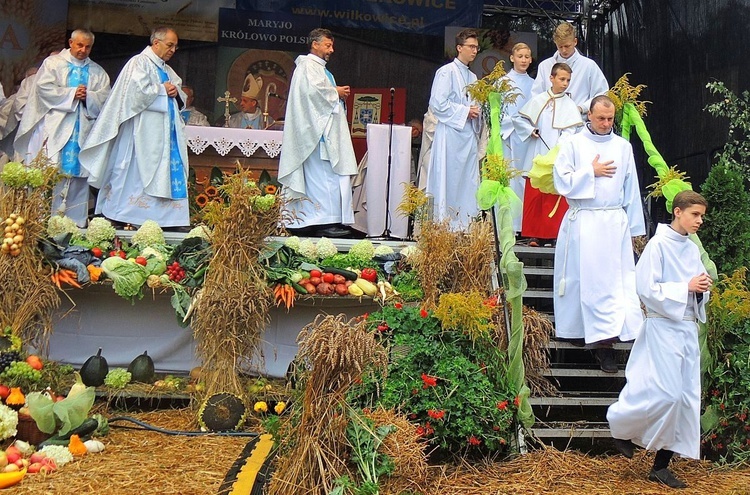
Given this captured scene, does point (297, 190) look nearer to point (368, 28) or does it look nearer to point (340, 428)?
point (340, 428)

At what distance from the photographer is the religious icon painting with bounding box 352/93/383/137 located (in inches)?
535

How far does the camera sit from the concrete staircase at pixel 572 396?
617 cm

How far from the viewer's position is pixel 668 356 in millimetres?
5344

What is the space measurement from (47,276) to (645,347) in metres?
4.37

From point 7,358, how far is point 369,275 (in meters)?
2.83

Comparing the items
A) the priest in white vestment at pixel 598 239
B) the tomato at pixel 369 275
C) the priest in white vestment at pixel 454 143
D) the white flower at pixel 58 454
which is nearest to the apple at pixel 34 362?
the white flower at pixel 58 454

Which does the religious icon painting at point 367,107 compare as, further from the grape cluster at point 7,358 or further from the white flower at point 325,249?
the grape cluster at point 7,358

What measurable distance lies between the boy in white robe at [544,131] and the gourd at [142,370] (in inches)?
141

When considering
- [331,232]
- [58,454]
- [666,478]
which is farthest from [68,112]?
[666,478]

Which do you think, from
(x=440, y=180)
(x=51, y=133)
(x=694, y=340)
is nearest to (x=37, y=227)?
(x=51, y=133)

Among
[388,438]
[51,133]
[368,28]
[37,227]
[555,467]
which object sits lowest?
[555,467]

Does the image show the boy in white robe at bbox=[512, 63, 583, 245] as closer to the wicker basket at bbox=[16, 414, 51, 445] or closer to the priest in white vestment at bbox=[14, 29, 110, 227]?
the priest in white vestment at bbox=[14, 29, 110, 227]

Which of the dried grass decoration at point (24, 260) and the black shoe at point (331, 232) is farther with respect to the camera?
the black shoe at point (331, 232)

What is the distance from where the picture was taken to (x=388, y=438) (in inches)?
189
